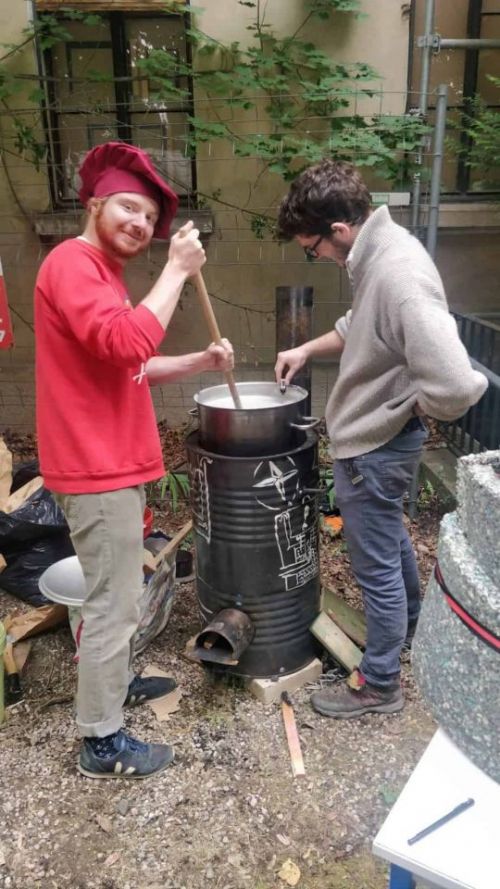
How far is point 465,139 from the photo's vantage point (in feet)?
18.2

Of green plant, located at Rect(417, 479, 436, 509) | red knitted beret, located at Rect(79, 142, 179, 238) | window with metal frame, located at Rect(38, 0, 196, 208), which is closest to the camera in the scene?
red knitted beret, located at Rect(79, 142, 179, 238)

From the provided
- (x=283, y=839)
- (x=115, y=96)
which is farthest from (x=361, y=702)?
(x=115, y=96)

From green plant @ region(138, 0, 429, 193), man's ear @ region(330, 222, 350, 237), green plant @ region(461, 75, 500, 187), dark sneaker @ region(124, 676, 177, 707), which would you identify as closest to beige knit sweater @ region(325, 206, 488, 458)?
man's ear @ region(330, 222, 350, 237)

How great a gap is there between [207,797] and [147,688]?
0.60 metres

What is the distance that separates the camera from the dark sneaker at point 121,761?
8.10 feet

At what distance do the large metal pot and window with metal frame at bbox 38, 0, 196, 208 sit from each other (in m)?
3.22

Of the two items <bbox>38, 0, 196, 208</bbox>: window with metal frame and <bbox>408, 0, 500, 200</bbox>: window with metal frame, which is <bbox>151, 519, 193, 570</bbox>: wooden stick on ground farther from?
<bbox>408, 0, 500, 200</bbox>: window with metal frame

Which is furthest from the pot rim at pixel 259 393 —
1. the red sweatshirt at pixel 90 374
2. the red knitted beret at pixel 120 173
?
the red knitted beret at pixel 120 173

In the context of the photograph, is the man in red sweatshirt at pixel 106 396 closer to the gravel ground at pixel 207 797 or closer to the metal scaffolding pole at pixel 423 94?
the gravel ground at pixel 207 797

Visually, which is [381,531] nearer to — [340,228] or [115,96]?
[340,228]

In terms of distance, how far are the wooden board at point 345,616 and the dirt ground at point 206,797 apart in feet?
0.58

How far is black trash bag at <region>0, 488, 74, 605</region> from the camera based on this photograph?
3.43 m

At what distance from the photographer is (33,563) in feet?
11.6

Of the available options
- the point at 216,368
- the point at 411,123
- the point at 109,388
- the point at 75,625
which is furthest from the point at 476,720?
the point at 411,123
